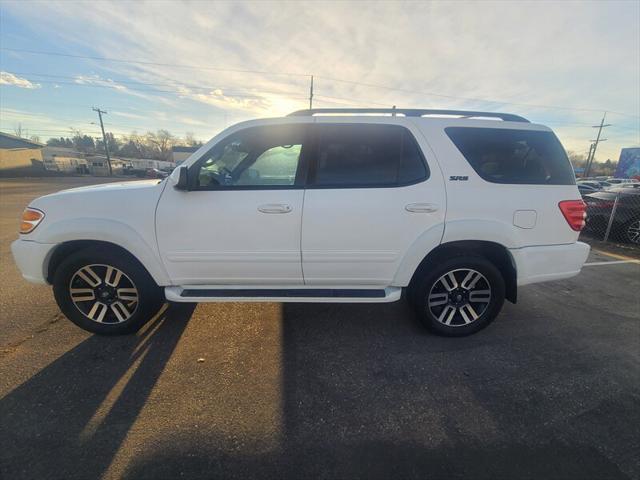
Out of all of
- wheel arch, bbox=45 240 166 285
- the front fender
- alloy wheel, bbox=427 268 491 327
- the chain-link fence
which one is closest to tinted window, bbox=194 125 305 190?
the front fender

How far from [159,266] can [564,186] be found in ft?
12.6

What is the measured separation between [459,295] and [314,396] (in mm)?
1722

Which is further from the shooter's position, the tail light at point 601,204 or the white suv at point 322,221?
the tail light at point 601,204

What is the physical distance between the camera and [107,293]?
9.62 ft

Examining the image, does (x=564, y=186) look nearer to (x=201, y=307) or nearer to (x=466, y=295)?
(x=466, y=295)

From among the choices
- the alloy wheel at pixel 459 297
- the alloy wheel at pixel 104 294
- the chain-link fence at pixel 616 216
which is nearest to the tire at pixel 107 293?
the alloy wheel at pixel 104 294

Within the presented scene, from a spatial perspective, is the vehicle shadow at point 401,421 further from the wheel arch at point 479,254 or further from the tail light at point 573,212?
the tail light at point 573,212

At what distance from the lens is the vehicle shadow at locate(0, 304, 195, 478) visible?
5.79 ft

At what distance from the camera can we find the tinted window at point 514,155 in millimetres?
2881

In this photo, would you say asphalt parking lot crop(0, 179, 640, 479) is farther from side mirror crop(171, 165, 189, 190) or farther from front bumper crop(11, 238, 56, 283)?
side mirror crop(171, 165, 189, 190)

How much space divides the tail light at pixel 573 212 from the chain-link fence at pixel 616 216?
6231mm

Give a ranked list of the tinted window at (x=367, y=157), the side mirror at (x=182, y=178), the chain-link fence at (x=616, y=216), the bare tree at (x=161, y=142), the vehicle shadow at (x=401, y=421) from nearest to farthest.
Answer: the vehicle shadow at (x=401, y=421) < the side mirror at (x=182, y=178) < the tinted window at (x=367, y=157) < the chain-link fence at (x=616, y=216) < the bare tree at (x=161, y=142)

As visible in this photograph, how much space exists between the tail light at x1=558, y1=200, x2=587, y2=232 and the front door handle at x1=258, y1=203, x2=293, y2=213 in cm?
253

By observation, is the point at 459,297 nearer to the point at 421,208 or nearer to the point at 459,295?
the point at 459,295
